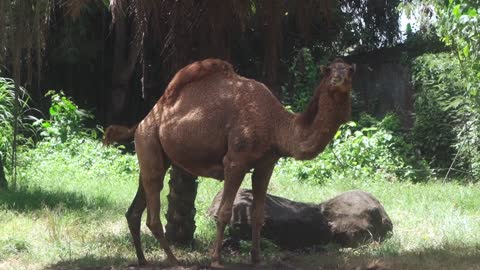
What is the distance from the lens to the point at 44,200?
977cm

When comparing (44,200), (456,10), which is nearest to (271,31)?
(456,10)

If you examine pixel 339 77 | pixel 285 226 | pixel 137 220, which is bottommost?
pixel 285 226

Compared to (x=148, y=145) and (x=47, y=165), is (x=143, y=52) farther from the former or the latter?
(x=47, y=165)

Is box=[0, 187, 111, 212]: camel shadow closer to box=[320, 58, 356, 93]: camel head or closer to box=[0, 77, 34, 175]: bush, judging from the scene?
box=[0, 77, 34, 175]: bush

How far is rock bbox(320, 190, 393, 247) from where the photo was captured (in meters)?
7.96

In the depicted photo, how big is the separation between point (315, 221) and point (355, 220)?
478mm

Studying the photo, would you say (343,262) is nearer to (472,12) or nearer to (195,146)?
(195,146)

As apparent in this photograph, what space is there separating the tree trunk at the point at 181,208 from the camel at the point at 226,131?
0.63 metres

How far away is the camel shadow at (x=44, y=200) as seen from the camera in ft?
31.0

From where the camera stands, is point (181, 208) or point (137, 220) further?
point (181, 208)

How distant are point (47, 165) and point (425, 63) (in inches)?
300

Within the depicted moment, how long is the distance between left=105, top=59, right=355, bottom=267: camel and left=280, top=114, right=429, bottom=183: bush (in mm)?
5944

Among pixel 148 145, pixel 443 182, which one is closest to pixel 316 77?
pixel 443 182

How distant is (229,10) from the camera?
23.8 feet
